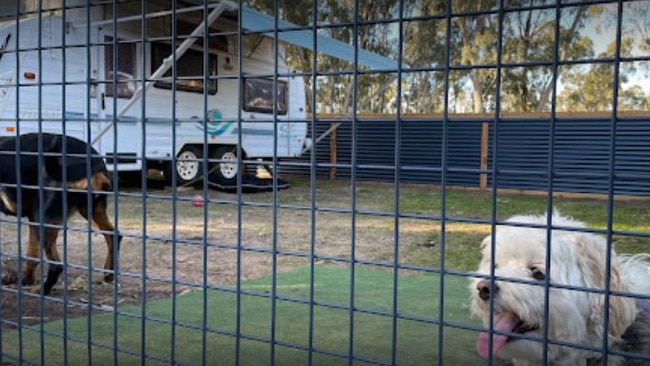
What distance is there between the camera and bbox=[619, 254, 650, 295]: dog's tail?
2.65m

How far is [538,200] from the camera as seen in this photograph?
39.5 ft

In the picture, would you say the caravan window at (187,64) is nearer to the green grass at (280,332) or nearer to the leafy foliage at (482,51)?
the leafy foliage at (482,51)

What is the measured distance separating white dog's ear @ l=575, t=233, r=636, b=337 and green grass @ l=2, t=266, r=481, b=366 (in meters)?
0.75

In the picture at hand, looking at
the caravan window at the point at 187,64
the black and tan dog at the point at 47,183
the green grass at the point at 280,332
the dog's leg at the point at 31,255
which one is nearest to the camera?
the green grass at the point at 280,332

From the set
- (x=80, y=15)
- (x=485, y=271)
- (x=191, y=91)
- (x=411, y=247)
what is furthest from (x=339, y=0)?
(x=485, y=271)

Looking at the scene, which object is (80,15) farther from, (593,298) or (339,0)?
(339,0)

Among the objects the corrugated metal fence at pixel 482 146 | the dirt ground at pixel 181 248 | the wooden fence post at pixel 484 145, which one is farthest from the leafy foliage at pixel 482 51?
the dirt ground at pixel 181 248

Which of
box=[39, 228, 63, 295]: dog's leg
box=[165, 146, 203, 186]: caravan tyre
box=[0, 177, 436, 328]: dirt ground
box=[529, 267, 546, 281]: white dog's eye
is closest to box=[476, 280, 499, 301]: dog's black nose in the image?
box=[529, 267, 546, 281]: white dog's eye

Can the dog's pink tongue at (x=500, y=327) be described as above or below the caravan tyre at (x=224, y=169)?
below

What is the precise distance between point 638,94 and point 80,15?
18.9 metres

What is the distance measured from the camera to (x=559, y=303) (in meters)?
2.29

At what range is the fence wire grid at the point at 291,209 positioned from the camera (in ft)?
6.17

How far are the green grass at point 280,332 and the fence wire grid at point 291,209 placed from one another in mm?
21

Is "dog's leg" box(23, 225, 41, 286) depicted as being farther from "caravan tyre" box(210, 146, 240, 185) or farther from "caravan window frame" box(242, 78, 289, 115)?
"caravan window frame" box(242, 78, 289, 115)
